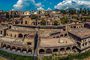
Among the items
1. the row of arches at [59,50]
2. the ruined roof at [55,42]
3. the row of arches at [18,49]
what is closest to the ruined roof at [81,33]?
the ruined roof at [55,42]

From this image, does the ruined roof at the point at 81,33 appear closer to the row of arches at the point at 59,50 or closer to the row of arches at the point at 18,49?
the row of arches at the point at 59,50

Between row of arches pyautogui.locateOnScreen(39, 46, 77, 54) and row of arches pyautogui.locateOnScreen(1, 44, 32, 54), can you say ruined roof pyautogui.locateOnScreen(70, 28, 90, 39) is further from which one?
row of arches pyautogui.locateOnScreen(1, 44, 32, 54)

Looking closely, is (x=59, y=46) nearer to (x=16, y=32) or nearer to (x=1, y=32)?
(x=16, y=32)

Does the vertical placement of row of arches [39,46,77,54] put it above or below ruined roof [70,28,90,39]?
below

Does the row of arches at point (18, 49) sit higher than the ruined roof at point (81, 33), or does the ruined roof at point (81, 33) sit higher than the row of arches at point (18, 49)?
the ruined roof at point (81, 33)

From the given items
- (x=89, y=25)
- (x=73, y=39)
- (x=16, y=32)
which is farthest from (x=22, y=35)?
(x=89, y=25)

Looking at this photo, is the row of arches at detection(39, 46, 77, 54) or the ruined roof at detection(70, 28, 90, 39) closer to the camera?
the row of arches at detection(39, 46, 77, 54)

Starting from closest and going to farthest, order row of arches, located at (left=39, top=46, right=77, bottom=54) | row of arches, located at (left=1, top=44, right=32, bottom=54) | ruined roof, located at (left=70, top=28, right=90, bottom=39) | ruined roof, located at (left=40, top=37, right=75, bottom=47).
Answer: row of arches, located at (left=39, top=46, right=77, bottom=54) < row of arches, located at (left=1, top=44, right=32, bottom=54) < ruined roof, located at (left=40, top=37, right=75, bottom=47) < ruined roof, located at (left=70, top=28, right=90, bottom=39)

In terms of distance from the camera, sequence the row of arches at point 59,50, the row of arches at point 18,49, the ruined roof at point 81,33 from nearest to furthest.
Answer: the row of arches at point 59,50 → the row of arches at point 18,49 → the ruined roof at point 81,33

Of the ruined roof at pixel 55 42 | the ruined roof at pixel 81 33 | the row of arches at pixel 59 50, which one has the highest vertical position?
the ruined roof at pixel 81 33

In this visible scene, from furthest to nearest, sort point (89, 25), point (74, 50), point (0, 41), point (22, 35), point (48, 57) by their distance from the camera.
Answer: point (89, 25), point (22, 35), point (0, 41), point (74, 50), point (48, 57)

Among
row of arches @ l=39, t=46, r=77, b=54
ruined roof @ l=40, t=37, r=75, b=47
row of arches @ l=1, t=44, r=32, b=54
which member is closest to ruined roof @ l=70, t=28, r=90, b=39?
ruined roof @ l=40, t=37, r=75, b=47
